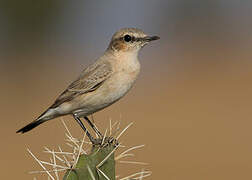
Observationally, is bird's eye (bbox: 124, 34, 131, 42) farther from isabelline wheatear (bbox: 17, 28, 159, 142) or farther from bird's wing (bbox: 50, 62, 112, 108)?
bird's wing (bbox: 50, 62, 112, 108)

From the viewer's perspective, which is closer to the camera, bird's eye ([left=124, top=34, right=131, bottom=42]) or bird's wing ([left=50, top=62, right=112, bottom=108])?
bird's wing ([left=50, top=62, right=112, bottom=108])

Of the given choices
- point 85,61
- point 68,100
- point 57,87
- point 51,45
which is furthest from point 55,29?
point 68,100

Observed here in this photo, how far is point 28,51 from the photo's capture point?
26719 millimetres

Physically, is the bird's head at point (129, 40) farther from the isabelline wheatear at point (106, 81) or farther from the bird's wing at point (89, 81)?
the bird's wing at point (89, 81)

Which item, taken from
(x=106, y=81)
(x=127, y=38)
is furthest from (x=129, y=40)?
(x=106, y=81)

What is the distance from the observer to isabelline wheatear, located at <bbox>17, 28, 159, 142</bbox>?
6.21 m

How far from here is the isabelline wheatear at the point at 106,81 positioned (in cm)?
621

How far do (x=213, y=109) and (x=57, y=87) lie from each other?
584 centimetres

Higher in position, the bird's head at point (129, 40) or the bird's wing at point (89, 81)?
the bird's head at point (129, 40)

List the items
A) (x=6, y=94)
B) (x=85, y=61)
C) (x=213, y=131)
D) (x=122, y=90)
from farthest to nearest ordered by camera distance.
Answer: (x=85, y=61) → (x=6, y=94) → (x=213, y=131) → (x=122, y=90)

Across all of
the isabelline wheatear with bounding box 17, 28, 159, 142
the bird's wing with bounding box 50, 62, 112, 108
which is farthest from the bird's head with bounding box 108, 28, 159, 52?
the bird's wing with bounding box 50, 62, 112, 108

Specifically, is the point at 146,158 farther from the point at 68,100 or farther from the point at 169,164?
the point at 68,100

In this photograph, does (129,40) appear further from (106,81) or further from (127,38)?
(106,81)

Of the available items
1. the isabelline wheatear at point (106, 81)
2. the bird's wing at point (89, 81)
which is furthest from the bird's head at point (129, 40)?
the bird's wing at point (89, 81)
